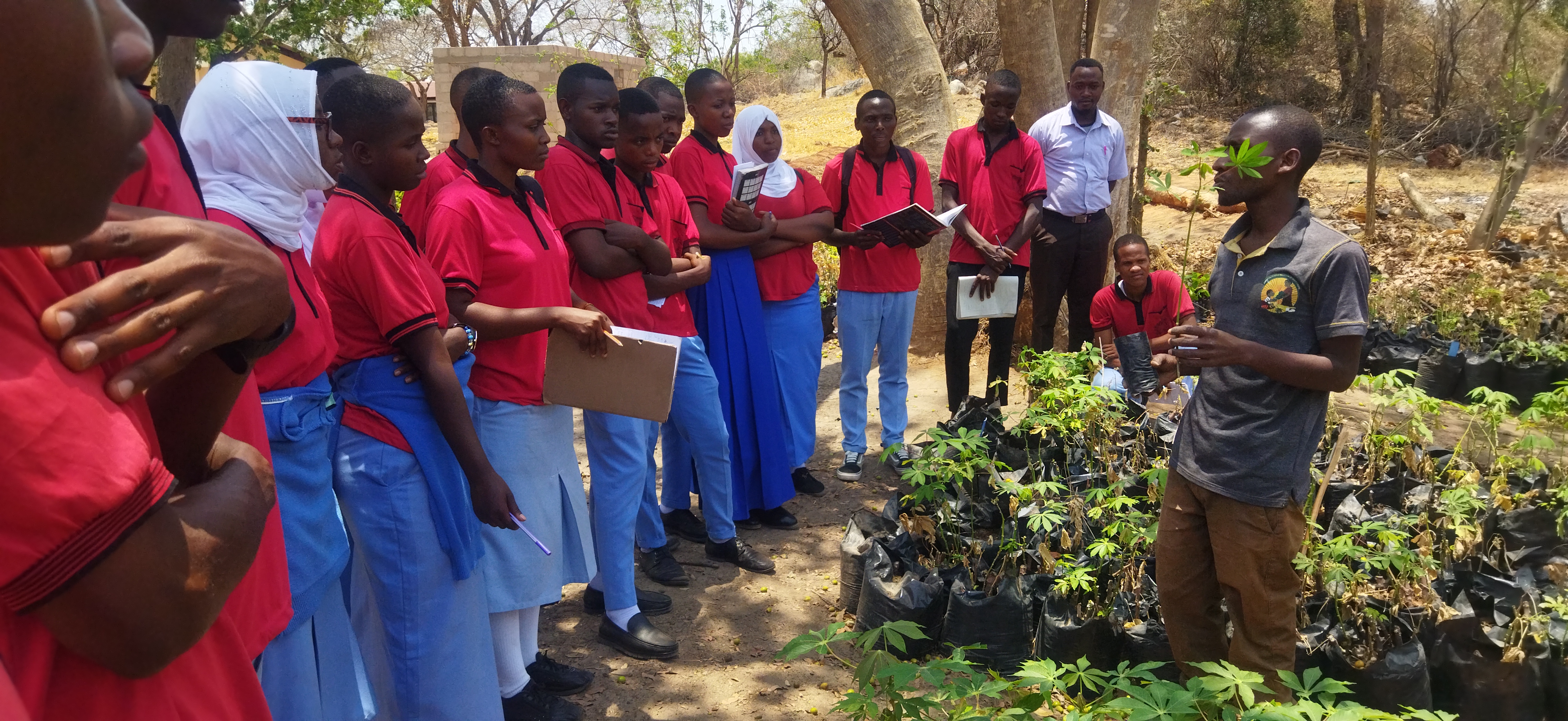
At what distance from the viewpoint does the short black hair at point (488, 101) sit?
2.97 metres

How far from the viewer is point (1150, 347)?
455 centimetres

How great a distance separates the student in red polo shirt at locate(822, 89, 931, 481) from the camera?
519 cm

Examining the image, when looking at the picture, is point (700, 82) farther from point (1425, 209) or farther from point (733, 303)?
point (1425, 209)

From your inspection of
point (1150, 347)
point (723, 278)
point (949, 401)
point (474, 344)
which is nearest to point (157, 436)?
point (474, 344)

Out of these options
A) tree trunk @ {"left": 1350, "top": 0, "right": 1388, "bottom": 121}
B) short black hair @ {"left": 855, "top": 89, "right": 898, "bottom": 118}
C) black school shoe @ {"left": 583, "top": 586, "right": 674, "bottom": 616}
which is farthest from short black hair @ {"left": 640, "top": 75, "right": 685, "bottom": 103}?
tree trunk @ {"left": 1350, "top": 0, "right": 1388, "bottom": 121}

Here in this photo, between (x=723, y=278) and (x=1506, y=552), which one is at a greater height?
(x=723, y=278)

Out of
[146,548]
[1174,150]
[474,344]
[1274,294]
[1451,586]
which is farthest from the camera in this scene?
[1174,150]

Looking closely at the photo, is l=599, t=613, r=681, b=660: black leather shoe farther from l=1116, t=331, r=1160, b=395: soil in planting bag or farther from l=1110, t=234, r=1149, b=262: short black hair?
l=1110, t=234, r=1149, b=262: short black hair

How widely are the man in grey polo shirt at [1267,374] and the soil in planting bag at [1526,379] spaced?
490 cm

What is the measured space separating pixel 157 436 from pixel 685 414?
9.89 feet

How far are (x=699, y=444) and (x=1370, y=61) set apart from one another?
1662 cm

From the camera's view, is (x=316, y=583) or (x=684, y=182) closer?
(x=316, y=583)

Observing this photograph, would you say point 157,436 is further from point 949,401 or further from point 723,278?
point 949,401

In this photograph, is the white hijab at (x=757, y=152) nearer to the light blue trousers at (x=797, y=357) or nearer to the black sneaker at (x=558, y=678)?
the light blue trousers at (x=797, y=357)
